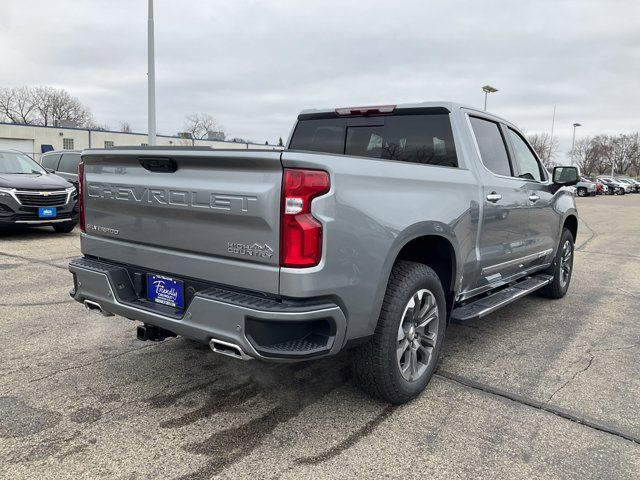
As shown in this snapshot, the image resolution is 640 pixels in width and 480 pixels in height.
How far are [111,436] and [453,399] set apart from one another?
2074mm

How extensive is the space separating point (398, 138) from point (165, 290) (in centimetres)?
217

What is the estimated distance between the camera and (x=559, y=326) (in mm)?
5078

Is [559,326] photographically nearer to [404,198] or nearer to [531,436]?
[531,436]

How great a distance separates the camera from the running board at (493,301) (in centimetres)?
379

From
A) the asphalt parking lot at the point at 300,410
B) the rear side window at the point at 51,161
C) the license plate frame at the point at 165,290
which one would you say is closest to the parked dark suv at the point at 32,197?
the rear side window at the point at 51,161

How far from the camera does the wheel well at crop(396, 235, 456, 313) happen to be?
342cm

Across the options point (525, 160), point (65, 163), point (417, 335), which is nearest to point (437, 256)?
point (417, 335)

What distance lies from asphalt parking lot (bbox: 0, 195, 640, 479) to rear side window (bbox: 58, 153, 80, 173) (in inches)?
349

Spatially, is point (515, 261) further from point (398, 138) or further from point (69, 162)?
point (69, 162)

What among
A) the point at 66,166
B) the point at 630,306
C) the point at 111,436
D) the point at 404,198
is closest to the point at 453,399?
the point at 404,198

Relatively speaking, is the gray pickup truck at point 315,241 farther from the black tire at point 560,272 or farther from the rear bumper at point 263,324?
the black tire at point 560,272

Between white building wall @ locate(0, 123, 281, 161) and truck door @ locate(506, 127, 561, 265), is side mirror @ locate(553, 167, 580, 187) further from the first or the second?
white building wall @ locate(0, 123, 281, 161)

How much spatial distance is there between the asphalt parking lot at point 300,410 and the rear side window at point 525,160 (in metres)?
1.50

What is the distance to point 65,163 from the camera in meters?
13.0
